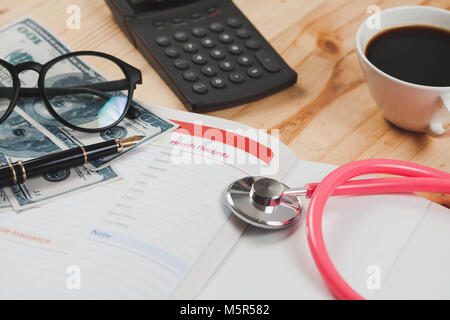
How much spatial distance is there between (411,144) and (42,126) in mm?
392

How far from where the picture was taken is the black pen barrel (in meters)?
0.46

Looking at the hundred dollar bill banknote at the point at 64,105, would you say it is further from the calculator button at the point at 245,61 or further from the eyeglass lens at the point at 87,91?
the calculator button at the point at 245,61

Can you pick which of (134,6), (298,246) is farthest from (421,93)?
(134,6)

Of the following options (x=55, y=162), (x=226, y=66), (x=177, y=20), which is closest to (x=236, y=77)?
(x=226, y=66)

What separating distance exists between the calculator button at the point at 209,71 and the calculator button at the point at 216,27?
67 mm

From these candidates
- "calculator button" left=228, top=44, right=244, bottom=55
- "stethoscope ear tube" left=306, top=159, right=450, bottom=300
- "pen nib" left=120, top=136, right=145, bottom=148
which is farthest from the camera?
"calculator button" left=228, top=44, right=244, bottom=55

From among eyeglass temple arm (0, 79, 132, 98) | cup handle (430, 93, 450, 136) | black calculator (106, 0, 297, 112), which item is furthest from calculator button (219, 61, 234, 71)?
Answer: cup handle (430, 93, 450, 136)

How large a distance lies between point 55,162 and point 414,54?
0.38 m

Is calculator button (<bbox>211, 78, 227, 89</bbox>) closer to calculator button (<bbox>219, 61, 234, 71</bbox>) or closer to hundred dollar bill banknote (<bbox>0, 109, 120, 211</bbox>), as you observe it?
calculator button (<bbox>219, 61, 234, 71</bbox>)

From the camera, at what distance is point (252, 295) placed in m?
0.41

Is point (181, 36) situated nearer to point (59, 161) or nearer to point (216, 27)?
point (216, 27)

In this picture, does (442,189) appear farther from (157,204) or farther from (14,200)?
(14,200)

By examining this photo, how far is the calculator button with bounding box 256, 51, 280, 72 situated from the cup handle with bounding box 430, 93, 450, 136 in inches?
7.1

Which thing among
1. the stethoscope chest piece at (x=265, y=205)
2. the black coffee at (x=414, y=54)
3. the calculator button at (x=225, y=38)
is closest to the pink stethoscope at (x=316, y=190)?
the stethoscope chest piece at (x=265, y=205)
